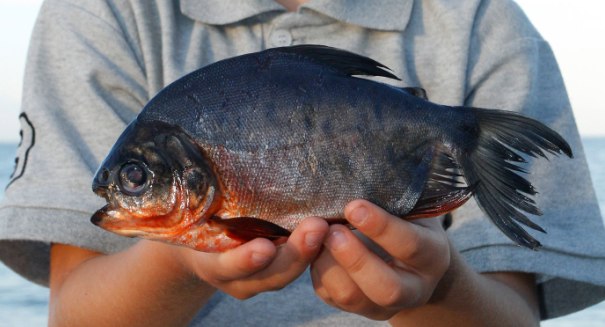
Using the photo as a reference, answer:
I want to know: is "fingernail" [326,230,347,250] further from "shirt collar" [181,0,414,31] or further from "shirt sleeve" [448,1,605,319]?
"shirt collar" [181,0,414,31]

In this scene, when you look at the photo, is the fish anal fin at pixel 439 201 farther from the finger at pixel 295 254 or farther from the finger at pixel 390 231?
the finger at pixel 295 254

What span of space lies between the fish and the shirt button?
913 millimetres

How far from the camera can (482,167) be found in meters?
1.64

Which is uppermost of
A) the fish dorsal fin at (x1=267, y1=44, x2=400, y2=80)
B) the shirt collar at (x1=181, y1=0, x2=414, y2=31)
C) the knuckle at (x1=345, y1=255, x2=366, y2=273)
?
the fish dorsal fin at (x1=267, y1=44, x2=400, y2=80)

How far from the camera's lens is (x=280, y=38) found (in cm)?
250

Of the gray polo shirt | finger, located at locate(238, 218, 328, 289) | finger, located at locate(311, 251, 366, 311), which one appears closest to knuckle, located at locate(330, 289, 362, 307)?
finger, located at locate(311, 251, 366, 311)

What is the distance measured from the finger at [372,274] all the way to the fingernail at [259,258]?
0.43 ft

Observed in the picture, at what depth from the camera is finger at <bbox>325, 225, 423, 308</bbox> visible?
1.57 metres

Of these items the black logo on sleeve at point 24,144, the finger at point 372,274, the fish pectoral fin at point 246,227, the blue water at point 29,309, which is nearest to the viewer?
the fish pectoral fin at point 246,227

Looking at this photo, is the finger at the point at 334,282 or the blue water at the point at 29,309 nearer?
the finger at the point at 334,282

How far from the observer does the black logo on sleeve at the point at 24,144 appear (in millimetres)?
2443

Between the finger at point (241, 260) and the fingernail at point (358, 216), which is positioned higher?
the fingernail at point (358, 216)

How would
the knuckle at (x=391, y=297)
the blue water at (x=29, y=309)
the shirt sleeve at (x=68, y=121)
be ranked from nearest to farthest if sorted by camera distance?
the knuckle at (x=391, y=297) → the shirt sleeve at (x=68, y=121) → the blue water at (x=29, y=309)

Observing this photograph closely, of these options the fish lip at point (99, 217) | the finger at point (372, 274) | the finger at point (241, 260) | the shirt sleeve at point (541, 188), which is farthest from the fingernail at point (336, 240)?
the shirt sleeve at point (541, 188)
